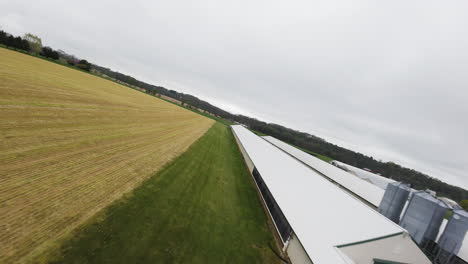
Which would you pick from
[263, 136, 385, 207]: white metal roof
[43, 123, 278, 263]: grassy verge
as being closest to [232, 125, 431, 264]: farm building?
[43, 123, 278, 263]: grassy verge

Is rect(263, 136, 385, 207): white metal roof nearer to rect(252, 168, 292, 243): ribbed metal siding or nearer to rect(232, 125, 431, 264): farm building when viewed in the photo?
rect(232, 125, 431, 264): farm building

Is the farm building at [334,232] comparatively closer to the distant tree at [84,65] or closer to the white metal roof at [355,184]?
the white metal roof at [355,184]

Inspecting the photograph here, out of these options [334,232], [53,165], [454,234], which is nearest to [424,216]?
[454,234]

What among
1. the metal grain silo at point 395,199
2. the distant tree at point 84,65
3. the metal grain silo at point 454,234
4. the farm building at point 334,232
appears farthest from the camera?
the distant tree at point 84,65

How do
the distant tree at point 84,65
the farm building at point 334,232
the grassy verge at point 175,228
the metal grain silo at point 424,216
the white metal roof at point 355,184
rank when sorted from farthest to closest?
the distant tree at point 84,65 < the white metal roof at point 355,184 < the metal grain silo at point 424,216 < the farm building at point 334,232 < the grassy verge at point 175,228

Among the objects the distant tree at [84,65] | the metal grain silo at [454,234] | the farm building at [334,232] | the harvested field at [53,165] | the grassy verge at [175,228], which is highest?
the distant tree at [84,65]

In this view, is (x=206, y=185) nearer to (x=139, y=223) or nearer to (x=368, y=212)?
(x=139, y=223)

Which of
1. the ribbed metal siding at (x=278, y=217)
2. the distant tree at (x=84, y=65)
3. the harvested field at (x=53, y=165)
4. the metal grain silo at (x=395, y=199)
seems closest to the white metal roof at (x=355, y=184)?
the metal grain silo at (x=395, y=199)
